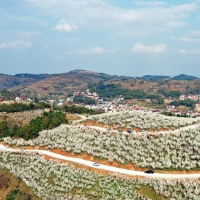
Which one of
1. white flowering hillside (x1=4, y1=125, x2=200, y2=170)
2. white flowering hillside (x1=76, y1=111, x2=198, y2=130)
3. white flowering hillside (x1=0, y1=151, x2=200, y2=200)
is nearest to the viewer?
white flowering hillside (x1=0, y1=151, x2=200, y2=200)

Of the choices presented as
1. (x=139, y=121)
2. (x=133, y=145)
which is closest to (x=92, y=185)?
(x=133, y=145)

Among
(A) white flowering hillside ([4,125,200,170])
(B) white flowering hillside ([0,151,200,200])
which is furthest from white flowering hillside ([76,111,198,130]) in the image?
(B) white flowering hillside ([0,151,200,200])

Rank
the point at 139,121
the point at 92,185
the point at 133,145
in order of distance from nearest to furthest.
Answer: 1. the point at 92,185
2. the point at 133,145
3. the point at 139,121

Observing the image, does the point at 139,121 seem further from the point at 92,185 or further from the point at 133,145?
the point at 92,185

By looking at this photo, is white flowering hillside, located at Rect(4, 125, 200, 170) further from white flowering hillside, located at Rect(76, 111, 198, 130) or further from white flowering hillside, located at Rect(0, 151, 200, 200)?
white flowering hillside, located at Rect(0, 151, 200, 200)

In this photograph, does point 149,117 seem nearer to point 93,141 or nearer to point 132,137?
point 132,137

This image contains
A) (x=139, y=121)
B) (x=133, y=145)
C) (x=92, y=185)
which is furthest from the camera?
(x=139, y=121)

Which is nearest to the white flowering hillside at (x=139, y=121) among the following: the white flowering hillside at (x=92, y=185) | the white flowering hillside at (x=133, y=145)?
the white flowering hillside at (x=133, y=145)
